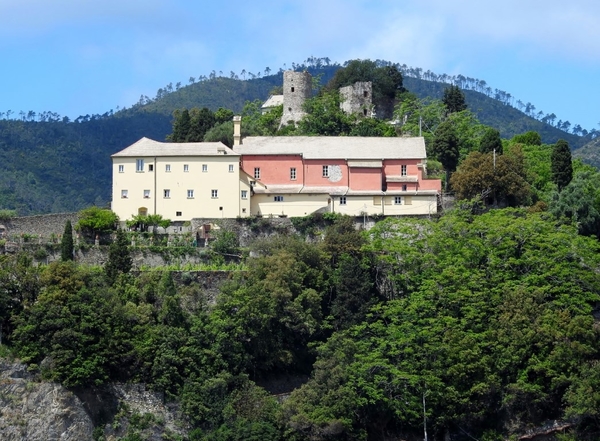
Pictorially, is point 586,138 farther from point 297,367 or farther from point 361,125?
point 297,367

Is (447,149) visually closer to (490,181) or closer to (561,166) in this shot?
(561,166)

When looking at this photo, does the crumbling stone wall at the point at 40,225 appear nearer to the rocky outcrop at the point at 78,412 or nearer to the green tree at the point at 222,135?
the green tree at the point at 222,135

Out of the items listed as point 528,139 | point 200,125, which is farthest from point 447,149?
point 200,125

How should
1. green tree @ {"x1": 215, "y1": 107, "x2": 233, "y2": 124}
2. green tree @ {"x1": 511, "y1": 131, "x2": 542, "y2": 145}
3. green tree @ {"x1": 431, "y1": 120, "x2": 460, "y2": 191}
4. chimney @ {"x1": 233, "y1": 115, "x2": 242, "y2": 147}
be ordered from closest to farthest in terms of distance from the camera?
chimney @ {"x1": 233, "y1": 115, "x2": 242, "y2": 147} < green tree @ {"x1": 431, "y1": 120, "x2": 460, "y2": 191} < green tree @ {"x1": 215, "y1": 107, "x2": 233, "y2": 124} < green tree @ {"x1": 511, "y1": 131, "x2": 542, "y2": 145}

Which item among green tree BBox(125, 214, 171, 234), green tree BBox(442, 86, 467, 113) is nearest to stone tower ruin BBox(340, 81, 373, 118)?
green tree BBox(442, 86, 467, 113)

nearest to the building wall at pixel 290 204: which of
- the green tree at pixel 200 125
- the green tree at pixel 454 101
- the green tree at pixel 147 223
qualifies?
the green tree at pixel 147 223

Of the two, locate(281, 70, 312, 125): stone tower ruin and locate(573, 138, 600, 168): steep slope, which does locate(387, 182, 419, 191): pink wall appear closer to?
locate(281, 70, 312, 125): stone tower ruin

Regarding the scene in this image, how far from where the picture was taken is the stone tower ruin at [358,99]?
78.7 m

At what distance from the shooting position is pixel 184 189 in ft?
202

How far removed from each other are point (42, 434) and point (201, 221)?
1628 centimetres

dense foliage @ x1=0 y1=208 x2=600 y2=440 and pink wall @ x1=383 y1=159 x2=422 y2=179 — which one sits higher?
pink wall @ x1=383 y1=159 x2=422 y2=179

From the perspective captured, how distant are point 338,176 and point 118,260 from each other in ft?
47.8

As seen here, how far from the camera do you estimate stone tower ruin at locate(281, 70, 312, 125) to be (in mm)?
78250

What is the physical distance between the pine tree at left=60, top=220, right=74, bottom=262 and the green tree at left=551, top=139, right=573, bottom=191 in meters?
26.8
